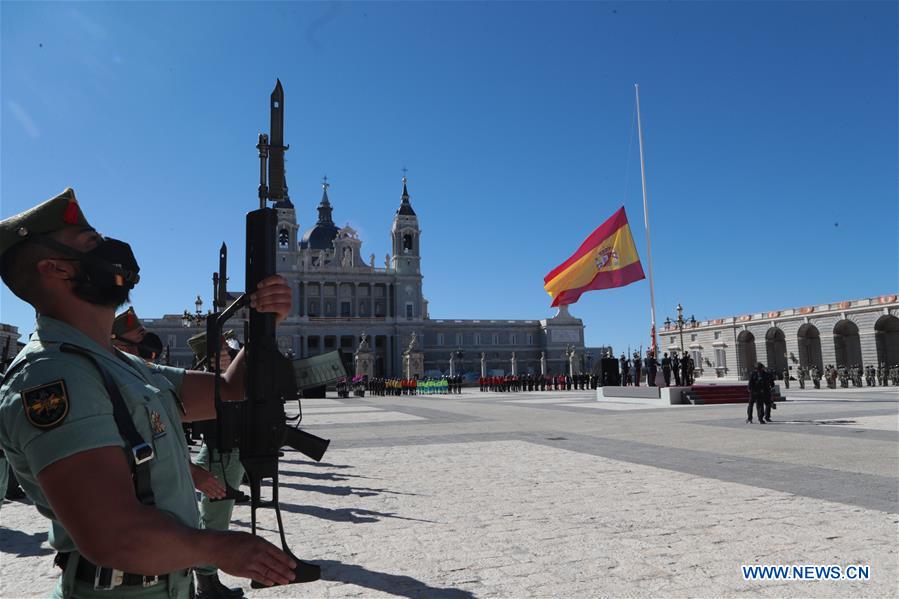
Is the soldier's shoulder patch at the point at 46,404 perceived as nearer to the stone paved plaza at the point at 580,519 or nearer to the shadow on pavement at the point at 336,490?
the stone paved plaza at the point at 580,519

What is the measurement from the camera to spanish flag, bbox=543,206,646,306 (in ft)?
82.6

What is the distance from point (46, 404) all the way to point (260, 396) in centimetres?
76

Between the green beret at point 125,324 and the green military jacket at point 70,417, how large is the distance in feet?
10.8

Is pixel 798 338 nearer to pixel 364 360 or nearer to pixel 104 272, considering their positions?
pixel 364 360

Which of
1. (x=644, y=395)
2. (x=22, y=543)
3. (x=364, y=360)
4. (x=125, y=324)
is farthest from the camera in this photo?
(x=364, y=360)

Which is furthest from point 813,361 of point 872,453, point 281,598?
point 281,598

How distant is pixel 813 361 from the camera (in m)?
54.8

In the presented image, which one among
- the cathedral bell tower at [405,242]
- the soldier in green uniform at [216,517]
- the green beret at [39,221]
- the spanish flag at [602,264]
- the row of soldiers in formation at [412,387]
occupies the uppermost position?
the cathedral bell tower at [405,242]

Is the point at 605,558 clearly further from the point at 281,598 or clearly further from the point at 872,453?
the point at 872,453

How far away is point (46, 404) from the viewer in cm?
155

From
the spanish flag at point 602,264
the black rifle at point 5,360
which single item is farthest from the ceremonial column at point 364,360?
the black rifle at point 5,360

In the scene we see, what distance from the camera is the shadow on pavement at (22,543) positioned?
4.96m

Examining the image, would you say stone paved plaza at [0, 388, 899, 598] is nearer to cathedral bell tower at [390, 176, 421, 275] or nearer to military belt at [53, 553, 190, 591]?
military belt at [53, 553, 190, 591]

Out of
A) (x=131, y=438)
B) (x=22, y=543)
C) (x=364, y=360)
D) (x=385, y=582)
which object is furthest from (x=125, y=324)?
(x=364, y=360)
